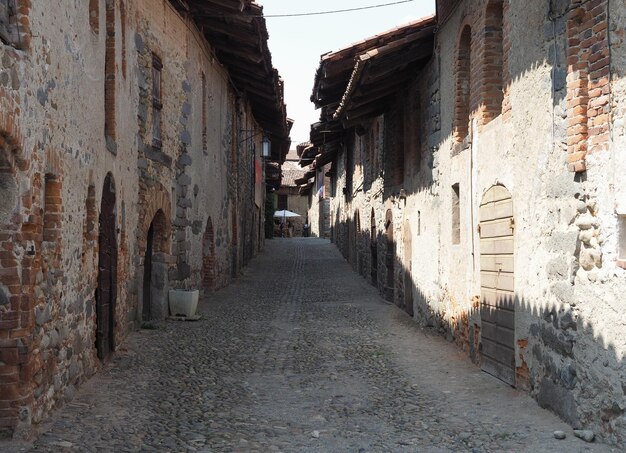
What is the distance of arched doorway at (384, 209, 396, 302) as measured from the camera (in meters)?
14.3

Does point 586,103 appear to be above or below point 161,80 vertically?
below

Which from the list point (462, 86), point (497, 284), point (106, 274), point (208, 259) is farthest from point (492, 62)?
point (208, 259)

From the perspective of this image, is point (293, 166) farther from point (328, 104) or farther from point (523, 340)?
point (523, 340)

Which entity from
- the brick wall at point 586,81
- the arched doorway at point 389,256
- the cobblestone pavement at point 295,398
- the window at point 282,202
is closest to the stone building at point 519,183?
the brick wall at point 586,81

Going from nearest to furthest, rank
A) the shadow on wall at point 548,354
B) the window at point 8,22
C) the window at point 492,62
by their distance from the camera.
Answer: the window at point 8,22, the shadow on wall at point 548,354, the window at point 492,62

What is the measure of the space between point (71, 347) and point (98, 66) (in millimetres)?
3075

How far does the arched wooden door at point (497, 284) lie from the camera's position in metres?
6.83

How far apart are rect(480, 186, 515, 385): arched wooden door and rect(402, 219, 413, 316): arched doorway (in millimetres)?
4582

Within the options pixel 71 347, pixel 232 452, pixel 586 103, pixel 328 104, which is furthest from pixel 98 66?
pixel 328 104

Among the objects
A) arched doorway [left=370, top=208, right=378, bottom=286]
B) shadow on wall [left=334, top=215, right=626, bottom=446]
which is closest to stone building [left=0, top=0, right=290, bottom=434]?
arched doorway [left=370, top=208, right=378, bottom=286]

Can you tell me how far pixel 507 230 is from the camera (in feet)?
22.6

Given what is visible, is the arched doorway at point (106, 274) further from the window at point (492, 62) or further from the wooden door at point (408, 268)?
the wooden door at point (408, 268)

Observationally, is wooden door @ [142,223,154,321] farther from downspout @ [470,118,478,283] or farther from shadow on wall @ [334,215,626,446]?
downspout @ [470,118,478,283]

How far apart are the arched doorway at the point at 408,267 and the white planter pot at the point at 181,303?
13.1 feet
